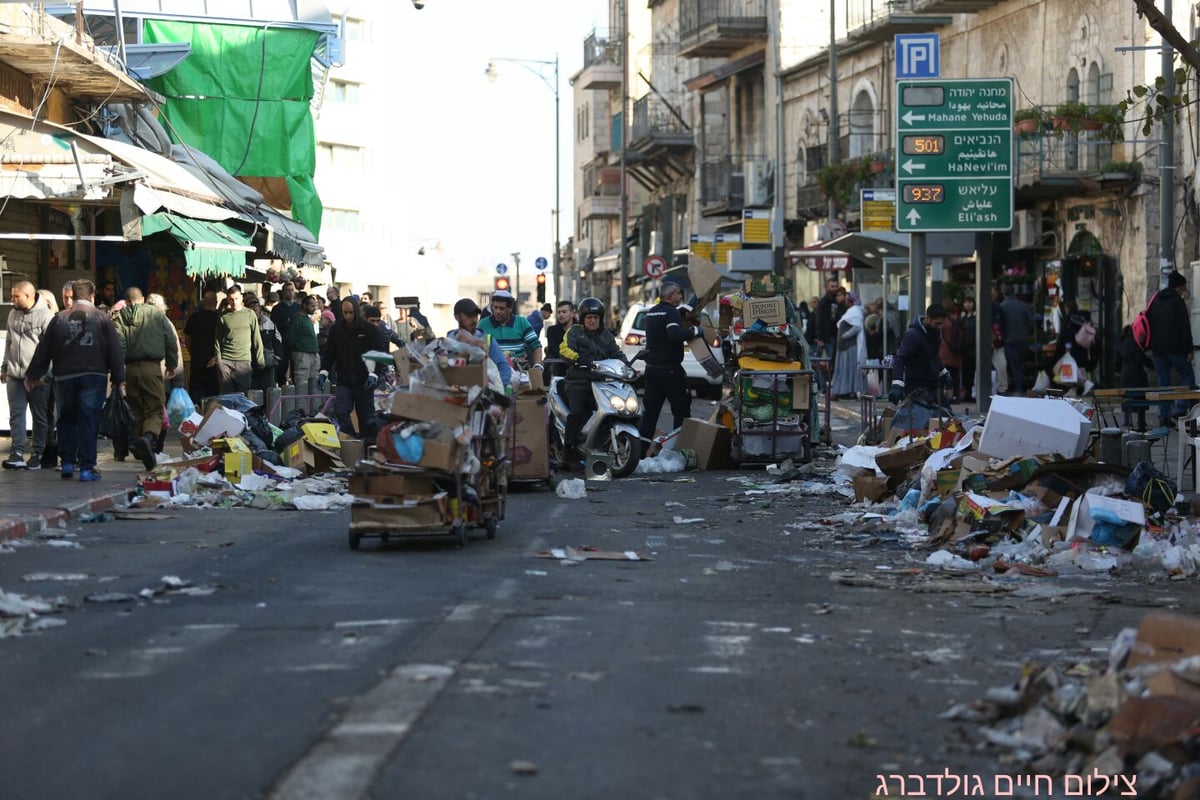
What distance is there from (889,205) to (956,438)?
67.7ft

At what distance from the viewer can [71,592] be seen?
9.70 meters

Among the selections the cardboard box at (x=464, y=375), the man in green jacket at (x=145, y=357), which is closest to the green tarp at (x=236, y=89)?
the man in green jacket at (x=145, y=357)

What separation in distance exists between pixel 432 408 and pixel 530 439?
4.22 m

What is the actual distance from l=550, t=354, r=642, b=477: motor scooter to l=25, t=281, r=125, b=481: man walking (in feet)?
13.5

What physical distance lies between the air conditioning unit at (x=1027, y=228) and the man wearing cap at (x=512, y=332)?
20.4m

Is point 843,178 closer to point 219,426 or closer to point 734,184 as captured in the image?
point 734,184

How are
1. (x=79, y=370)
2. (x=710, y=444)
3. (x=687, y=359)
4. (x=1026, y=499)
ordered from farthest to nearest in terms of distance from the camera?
(x=687, y=359) → (x=710, y=444) → (x=79, y=370) → (x=1026, y=499)

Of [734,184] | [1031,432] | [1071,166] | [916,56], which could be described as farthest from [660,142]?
[1031,432]

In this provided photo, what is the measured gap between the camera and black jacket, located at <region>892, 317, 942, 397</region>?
18.4m

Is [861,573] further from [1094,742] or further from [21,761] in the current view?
[21,761]

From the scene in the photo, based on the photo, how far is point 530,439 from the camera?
15.9m

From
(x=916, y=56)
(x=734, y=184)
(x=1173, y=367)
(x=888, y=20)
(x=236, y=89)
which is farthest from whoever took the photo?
(x=734, y=184)

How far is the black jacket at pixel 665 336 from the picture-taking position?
A: 61.5 ft

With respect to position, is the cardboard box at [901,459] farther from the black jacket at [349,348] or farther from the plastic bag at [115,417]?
the plastic bag at [115,417]
